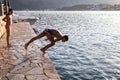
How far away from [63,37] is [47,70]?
173 cm

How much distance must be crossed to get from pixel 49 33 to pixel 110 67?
4809 millimetres

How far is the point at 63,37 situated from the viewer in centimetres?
928

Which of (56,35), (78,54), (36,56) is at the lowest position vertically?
(78,54)

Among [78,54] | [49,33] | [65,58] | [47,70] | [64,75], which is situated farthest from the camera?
[78,54]

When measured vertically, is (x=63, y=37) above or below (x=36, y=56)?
above

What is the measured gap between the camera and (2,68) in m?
8.23

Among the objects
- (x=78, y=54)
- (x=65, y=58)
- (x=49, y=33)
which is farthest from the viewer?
(x=78, y=54)

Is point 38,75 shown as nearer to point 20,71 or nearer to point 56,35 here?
point 20,71

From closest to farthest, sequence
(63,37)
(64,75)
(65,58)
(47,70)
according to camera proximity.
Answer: (47,70)
(63,37)
(64,75)
(65,58)

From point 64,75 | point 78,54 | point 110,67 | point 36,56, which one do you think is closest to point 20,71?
point 36,56

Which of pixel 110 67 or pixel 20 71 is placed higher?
pixel 20 71

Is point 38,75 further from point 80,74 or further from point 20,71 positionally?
point 80,74

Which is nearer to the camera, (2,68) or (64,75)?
(2,68)

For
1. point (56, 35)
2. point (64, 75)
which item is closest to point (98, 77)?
point (64, 75)
